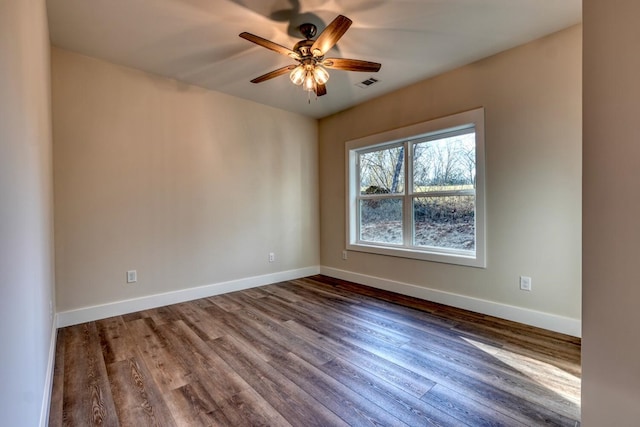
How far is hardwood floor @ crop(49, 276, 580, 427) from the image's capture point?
1560 millimetres

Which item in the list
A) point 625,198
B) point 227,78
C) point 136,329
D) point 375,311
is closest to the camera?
point 625,198

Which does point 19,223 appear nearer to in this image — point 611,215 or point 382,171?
point 611,215

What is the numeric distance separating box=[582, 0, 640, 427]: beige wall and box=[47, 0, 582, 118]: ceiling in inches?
53.4

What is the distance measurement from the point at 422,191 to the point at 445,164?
0.42 m

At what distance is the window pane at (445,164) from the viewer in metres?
3.13

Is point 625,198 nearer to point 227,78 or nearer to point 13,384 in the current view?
point 13,384

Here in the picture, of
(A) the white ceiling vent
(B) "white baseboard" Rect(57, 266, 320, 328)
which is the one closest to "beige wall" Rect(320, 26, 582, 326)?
(A) the white ceiling vent

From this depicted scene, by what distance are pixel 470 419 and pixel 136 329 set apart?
273 cm

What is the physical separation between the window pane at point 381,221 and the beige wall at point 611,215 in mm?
2670

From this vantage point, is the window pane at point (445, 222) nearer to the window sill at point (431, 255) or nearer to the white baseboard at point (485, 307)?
the window sill at point (431, 255)

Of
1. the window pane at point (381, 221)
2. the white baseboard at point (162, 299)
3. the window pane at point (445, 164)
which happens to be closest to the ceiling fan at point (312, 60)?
the window pane at point (445, 164)

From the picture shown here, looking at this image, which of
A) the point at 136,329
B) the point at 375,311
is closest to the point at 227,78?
the point at 136,329

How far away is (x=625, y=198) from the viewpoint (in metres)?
1.05

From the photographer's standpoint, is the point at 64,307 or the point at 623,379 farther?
the point at 64,307
